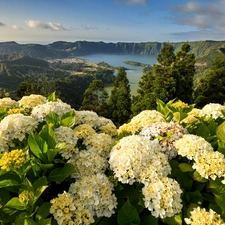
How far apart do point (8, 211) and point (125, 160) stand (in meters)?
1.12

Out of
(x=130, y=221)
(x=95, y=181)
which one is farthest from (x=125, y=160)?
(x=130, y=221)

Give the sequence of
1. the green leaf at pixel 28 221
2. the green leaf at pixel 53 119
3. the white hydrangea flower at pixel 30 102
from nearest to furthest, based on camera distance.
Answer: the green leaf at pixel 28 221
the green leaf at pixel 53 119
the white hydrangea flower at pixel 30 102

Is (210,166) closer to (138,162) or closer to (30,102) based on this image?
(138,162)

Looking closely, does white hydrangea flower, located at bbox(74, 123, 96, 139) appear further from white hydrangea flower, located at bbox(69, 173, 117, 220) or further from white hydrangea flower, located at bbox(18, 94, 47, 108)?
white hydrangea flower, located at bbox(18, 94, 47, 108)

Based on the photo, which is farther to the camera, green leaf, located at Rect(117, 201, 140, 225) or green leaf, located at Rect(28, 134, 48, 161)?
green leaf, located at Rect(28, 134, 48, 161)

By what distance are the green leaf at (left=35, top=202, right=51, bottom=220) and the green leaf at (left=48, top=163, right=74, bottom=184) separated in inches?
9.5

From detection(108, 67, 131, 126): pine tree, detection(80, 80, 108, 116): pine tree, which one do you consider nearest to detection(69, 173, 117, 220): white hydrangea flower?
detection(108, 67, 131, 126): pine tree

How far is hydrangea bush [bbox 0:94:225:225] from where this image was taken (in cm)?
200

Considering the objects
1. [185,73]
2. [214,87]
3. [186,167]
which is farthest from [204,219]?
[185,73]

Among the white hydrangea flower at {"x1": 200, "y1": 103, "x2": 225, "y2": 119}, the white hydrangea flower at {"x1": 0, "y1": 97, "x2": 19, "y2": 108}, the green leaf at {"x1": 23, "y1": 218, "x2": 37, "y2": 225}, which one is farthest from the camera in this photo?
the white hydrangea flower at {"x1": 0, "y1": 97, "x2": 19, "y2": 108}

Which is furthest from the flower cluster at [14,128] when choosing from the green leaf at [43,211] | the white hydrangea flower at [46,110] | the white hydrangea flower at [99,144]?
the green leaf at [43,211]

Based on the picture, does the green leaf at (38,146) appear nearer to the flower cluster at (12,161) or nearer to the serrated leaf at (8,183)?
the flower cluster at (12,161)

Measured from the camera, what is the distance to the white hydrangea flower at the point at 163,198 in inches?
79.1

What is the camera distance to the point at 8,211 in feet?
6.66
